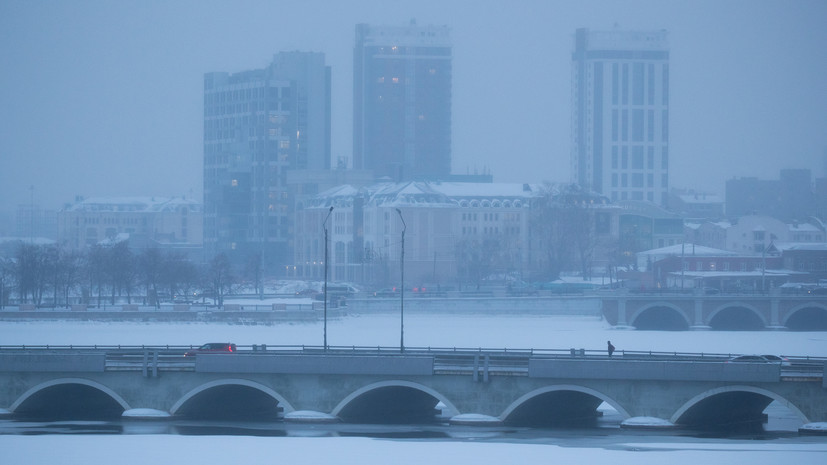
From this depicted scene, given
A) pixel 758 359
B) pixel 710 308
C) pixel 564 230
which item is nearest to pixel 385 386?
pixel 758 359

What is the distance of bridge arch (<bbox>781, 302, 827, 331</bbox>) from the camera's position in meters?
106

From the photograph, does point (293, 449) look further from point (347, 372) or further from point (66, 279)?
point (66, 279)

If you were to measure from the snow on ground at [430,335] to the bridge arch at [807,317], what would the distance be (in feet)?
19.4

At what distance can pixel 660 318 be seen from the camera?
110875 mm

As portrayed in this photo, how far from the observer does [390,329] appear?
97.1 m

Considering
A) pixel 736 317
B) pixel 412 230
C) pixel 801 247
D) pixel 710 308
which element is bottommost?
pixel 736 317

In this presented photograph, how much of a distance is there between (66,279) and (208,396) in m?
73.5

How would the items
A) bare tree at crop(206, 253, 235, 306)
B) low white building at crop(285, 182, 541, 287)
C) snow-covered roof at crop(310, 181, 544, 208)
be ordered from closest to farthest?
bare tree at crop(206, 253, 235, 306) → low white building at crop(285, 182, 541, 287) → snow-covered roof at crop(310, 181, 544, 208)

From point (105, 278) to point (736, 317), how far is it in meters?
57.0

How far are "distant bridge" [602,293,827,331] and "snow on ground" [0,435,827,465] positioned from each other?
62.9 m

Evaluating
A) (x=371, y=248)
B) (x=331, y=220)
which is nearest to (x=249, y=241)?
(x=331, y=220)

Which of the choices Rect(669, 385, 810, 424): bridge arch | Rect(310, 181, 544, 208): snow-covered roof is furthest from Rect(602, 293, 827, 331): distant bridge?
Rect(669, 385, 810, 424): bridge arch

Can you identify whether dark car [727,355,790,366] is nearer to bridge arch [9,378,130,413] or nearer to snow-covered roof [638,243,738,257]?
bridge arch [9,378,130,413]

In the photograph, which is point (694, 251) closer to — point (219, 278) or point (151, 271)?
point (219, 278)
